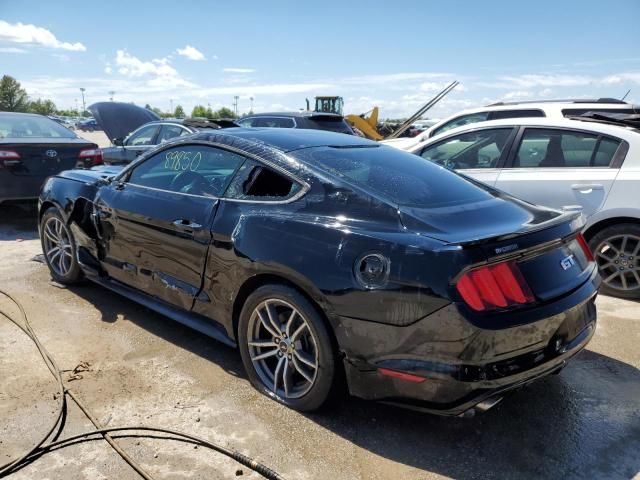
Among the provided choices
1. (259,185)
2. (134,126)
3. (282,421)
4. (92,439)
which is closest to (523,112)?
(259,185)

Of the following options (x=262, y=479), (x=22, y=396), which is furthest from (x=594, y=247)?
(x=22, y=396)

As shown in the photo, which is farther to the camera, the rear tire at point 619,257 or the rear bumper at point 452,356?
the rear tire at point 619,257

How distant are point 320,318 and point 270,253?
1.50 feet

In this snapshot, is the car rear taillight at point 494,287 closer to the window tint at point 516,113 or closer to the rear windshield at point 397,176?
the rear windshield at point 397,176

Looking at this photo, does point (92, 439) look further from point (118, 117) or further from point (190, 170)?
point (118, 117)

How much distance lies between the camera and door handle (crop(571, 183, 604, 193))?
15.9ft

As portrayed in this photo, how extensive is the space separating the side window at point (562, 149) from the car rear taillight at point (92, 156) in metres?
5.69

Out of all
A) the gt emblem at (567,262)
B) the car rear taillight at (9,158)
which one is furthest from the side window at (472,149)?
the car rear taillight at (9,158)

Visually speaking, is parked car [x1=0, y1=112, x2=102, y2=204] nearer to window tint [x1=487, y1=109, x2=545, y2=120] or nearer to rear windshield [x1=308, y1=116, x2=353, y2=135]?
rear windshield [x1=308, y1=116, x2=353, y2=135]

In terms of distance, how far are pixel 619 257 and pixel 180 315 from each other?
12.7 feet

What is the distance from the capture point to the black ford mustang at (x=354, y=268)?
7.76ft

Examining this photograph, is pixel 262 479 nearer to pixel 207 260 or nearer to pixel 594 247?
pixel 207 260

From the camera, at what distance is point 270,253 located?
2.87m

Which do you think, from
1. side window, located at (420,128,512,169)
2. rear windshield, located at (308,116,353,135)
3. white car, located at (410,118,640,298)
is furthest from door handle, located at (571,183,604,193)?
rear windshield, located at (308,116,353,135)
